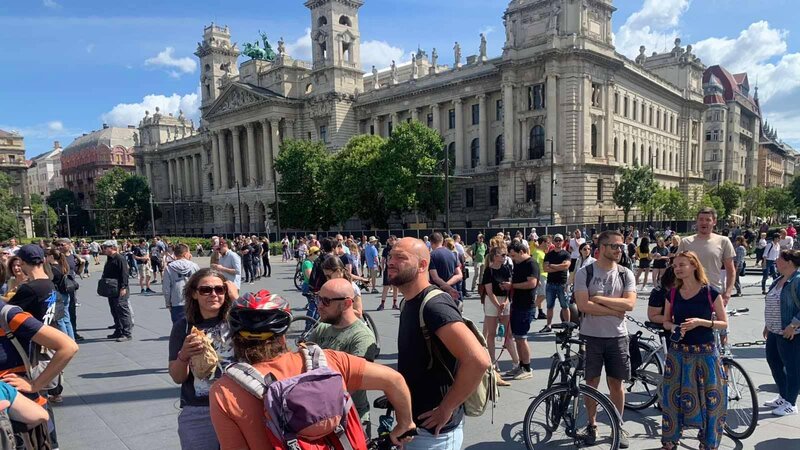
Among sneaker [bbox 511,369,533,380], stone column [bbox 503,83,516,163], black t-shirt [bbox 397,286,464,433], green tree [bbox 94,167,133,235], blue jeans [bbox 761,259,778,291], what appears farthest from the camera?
green tree [bbox 94,167,133,235]

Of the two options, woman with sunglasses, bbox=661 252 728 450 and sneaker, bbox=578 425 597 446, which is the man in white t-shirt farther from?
sneaker, bbox=578 425 597 446

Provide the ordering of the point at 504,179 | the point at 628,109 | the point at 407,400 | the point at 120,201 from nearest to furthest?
the point at 407,400 < the point at 504,179 < the point at 628,109 < the point at 120,201

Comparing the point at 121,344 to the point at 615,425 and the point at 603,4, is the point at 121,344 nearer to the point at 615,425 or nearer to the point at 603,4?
the point at 615,425

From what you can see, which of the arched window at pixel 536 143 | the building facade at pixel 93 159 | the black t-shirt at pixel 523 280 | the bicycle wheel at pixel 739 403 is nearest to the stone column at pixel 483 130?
the arched window at pixel 536 143

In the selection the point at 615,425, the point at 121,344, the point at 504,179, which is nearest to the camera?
the point at 615,425

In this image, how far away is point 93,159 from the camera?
354ft

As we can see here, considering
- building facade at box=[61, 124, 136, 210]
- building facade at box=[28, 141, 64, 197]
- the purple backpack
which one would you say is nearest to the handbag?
the purple backpack

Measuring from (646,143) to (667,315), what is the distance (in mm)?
52915

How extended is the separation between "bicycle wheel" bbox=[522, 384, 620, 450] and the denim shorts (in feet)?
5.91

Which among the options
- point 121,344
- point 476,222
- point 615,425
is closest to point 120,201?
point 476,222

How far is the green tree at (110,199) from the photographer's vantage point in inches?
3027

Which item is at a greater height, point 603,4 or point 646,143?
point 603,4

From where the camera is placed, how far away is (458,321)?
101 inches

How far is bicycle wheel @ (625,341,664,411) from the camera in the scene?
539 centimetres
